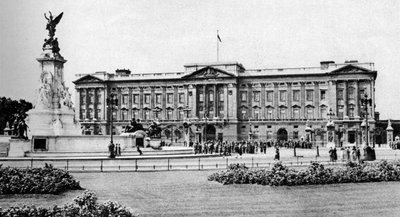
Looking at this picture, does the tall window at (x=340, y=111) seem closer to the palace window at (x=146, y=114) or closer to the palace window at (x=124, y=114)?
the palace window at (x=146, y=114)

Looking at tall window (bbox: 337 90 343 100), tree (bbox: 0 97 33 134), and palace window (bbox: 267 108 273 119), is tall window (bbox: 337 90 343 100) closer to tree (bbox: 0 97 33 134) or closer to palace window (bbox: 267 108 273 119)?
palace window (bbox: 267 108 273 119)

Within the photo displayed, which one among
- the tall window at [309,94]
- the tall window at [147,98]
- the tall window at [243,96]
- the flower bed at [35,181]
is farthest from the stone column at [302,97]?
the flower bed at [35,181]

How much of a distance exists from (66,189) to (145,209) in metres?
4.99

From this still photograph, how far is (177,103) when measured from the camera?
99.8 m

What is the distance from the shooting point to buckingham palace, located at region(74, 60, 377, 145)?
89.7m

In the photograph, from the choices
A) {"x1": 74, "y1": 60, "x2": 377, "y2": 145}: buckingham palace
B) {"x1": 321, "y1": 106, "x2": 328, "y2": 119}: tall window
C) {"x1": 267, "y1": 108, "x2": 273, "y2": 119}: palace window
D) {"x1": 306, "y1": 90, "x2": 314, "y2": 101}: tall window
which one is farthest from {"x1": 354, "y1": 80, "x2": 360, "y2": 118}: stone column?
{"x1": 267, "y1": 108, "x2": 273, "y2": 119}: palace window

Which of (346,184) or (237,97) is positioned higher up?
(237,97)

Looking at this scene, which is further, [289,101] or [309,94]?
[289,101]

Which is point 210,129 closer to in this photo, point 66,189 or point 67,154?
point 67,154

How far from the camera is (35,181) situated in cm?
1742

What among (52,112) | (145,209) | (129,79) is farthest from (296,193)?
(129,79)

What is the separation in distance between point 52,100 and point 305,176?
27676 mm

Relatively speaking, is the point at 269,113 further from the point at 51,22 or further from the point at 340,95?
the point at 51,22

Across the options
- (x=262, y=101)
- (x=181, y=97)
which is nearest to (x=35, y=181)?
(x=262, y=101)
